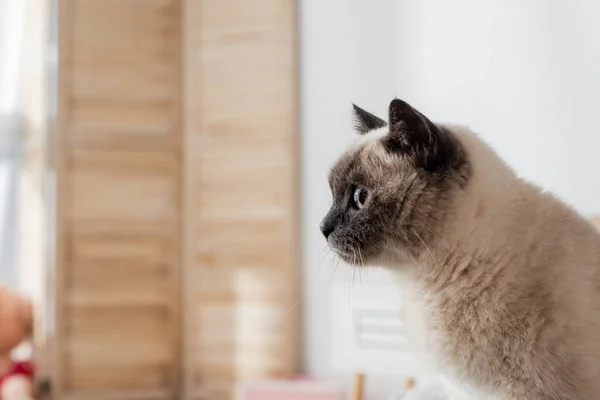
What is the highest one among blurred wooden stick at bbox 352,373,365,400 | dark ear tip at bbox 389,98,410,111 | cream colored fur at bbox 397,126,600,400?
dark ear tip at bbox 389,98,410,111

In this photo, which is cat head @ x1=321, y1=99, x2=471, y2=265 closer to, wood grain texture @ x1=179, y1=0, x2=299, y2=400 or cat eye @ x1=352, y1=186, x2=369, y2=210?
cat eye @ x1=352, y1=186, x2=369, y2=210

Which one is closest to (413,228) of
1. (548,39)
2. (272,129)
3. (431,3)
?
(548,39)

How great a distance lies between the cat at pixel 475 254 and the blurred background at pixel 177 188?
51.6 inches

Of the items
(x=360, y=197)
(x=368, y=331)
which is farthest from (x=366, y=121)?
(x=368, y=331)

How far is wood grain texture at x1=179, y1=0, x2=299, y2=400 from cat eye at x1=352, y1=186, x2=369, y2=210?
61.3 inches

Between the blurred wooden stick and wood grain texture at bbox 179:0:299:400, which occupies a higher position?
wood grain texture at bbox 179:0:299:400

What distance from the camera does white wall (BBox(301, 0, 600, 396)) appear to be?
1.63 meters

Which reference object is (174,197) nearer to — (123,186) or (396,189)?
(123,186)

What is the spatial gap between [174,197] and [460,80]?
1353 millimetres

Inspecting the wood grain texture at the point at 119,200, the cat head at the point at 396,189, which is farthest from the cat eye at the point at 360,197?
the wood grain texture at the point at 119,200

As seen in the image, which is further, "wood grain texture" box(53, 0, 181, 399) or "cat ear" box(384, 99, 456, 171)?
"wood grain texture" box(53, 0, 181, 399)

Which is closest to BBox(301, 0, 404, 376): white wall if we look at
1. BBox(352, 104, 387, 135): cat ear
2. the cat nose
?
BBox(352, 104, 387, 135): cat ear

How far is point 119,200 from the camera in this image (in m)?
2.87

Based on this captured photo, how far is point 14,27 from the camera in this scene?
303 centimetres
